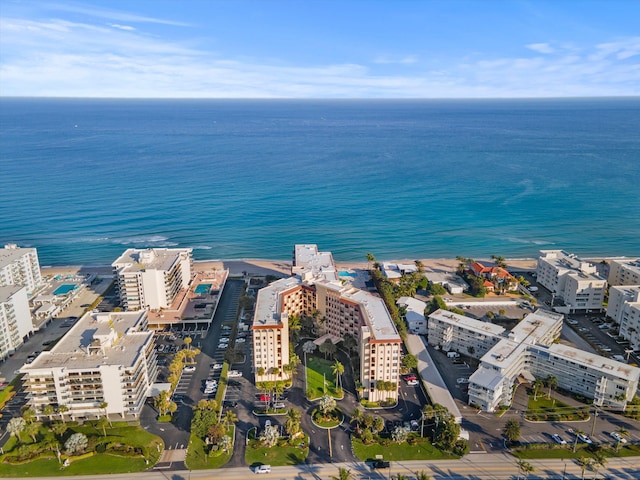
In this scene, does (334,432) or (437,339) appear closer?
(334,432)

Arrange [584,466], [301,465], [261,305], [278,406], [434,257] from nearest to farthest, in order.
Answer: [584,466]
[301,465]
[278,406]
[261,305]
[434,257]

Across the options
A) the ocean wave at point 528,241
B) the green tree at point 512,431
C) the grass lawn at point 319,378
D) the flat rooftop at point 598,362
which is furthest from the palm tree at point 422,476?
the ocean wave at point 528,241

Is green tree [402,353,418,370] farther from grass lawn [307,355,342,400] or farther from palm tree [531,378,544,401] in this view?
palm tree [531,378,544,401]

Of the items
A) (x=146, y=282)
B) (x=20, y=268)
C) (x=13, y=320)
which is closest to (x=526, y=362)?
(x=146, y=282)

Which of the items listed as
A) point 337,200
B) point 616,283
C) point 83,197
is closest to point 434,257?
point 616,283

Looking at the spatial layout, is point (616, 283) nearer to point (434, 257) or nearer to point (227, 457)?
point (434, 257)

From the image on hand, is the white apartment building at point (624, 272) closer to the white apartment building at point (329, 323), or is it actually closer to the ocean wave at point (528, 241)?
the ocean wave at point (528, 241)

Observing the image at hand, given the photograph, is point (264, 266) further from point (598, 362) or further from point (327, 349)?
point (598, 362)
